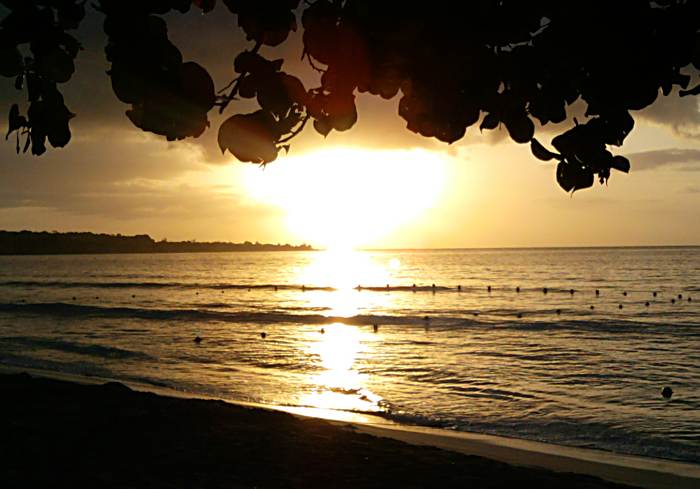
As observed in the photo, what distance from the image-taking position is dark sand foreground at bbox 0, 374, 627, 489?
8.57m

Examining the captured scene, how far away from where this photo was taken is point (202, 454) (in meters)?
9.77

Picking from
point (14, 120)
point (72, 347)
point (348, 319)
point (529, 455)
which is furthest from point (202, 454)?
point (348, 319)

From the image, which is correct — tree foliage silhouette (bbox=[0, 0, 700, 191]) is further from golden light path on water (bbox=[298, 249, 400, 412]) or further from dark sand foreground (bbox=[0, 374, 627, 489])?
golden light path on water (bbox=[298, 249, 400, 412])

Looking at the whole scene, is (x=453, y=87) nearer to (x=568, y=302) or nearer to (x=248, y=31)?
(x=248, y=31)

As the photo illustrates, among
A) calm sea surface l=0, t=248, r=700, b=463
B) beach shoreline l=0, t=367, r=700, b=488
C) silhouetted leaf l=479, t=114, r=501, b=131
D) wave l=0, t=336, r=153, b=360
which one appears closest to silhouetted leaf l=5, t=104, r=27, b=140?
silhouetted leaf l=479, t=114, r=501, b=131

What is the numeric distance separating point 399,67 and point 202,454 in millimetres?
8355

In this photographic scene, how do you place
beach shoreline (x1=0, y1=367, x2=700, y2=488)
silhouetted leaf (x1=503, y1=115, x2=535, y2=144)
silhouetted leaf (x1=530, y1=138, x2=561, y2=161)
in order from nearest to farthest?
silhouetted leaf (x1=530, y1=138, x2=561, y2=161) < silhouetted leaf (x1=503, y1=115, x2=535, y2=144) < beach shoreline (x1=0, y1=367, x2=700, y2=488)

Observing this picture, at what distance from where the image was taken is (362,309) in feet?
166

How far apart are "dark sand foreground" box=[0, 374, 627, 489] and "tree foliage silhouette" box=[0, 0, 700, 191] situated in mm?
6717

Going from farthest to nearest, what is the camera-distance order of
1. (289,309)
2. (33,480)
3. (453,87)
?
1. (289,309)
2. (33,480)
3. (453,87)

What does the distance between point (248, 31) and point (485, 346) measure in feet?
88.8

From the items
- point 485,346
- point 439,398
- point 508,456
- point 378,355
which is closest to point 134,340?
point 378,355

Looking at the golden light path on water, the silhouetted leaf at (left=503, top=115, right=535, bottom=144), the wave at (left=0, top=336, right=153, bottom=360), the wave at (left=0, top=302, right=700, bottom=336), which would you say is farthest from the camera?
the wave at (left=0, top=302, right=700, bottom=336)

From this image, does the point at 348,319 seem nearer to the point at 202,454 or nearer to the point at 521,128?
the point at 202,454
